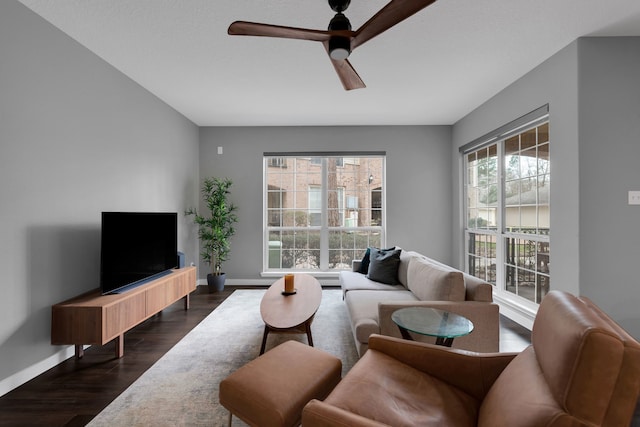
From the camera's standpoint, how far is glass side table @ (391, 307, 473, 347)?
1.77 m

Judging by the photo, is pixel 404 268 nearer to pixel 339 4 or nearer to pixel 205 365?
pixel 205 365

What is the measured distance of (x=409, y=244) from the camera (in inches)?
196

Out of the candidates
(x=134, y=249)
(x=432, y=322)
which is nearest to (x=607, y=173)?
(x=432, y=322)

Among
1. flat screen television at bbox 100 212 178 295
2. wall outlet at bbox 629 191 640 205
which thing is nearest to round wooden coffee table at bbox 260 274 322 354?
flat screen television at bbox 100 212 178 295

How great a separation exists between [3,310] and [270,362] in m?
1.92

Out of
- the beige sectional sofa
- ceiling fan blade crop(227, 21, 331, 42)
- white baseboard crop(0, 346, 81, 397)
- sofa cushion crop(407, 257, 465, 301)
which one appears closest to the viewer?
ceiling fan blade crop(227, 21, 331, 42)

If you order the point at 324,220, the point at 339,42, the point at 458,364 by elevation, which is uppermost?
the point at 339,42

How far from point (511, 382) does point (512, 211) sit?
9.88 feet

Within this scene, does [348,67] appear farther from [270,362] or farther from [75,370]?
[75,370]

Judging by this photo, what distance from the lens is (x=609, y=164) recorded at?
2.53 meters

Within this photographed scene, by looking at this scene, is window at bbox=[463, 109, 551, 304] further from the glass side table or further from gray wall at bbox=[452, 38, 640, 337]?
the glass side table

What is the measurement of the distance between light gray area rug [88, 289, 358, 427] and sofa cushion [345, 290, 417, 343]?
0.33 meters

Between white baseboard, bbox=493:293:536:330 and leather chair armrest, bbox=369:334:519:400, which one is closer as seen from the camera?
leather chair armrest, bbox=369:334:519:400

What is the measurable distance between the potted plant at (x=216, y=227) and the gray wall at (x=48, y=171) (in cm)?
136
